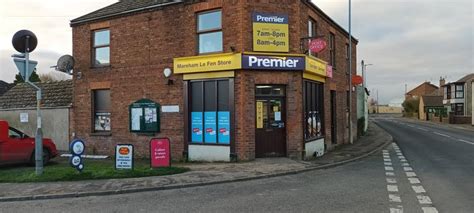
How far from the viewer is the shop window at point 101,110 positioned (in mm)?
18438

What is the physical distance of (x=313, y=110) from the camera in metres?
17.5

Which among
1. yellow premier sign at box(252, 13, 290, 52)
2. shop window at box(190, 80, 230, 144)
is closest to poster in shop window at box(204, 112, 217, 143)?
shop window at box(190, 80, 230, 144)

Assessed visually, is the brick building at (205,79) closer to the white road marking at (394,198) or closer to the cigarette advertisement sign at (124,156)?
the cigarette advertisement sign at (124,156)

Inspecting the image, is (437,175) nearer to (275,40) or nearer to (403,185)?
(403,185)

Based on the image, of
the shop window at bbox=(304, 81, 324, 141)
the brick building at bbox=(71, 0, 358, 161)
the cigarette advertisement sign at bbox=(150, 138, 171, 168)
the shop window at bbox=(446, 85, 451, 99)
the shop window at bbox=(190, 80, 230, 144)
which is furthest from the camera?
the shop window at bbox=(446, 85, 451, 99)

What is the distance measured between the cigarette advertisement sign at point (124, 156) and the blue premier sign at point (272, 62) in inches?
175

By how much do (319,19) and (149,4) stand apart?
6.84 m

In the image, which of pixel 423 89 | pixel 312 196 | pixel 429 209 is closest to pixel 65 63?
pixel 312 196

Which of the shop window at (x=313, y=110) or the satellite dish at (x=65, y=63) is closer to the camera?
the shop window at (x=313, y=110)

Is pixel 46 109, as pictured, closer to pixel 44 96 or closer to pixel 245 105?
pixel 44 96

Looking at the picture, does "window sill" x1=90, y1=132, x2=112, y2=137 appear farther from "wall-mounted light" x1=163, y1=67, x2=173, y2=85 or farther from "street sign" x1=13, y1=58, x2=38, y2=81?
"street sign" x1=13, y1=58, x2=38, y2=81

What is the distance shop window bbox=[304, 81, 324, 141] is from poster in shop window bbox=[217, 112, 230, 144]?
114 inches

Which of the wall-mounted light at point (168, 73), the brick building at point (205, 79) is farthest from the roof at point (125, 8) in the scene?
the wall-mounted light at point (168, 73)

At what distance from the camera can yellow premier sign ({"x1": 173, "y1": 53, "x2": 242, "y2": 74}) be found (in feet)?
47.5
